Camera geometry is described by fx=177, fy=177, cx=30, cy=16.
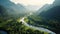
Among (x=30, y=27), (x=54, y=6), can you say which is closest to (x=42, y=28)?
(x=30, y=27)

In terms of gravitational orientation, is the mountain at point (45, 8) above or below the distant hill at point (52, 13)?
above

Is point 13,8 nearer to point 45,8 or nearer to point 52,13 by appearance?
point 45,8

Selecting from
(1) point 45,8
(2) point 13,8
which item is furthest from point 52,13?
(2) point 13,8

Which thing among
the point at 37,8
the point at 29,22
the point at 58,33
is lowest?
the point at 58,33

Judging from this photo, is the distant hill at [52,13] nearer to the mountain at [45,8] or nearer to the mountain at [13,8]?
the mountain at [45,8]

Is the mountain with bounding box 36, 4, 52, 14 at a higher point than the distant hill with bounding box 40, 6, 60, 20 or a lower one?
higher

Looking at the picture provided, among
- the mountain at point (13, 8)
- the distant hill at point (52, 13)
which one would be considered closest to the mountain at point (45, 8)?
the distant hill at point (52, 13)

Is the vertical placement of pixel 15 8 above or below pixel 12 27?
above

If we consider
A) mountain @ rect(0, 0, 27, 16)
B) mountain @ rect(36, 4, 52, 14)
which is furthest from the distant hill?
mountain @ rect(0, 0, 27, 16)

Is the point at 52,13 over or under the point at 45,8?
under

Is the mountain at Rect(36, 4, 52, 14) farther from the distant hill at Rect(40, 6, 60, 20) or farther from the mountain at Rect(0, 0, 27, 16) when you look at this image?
the mountain at Rect(0, 0, 27, 16)

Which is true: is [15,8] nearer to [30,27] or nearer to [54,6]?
[30,27]
